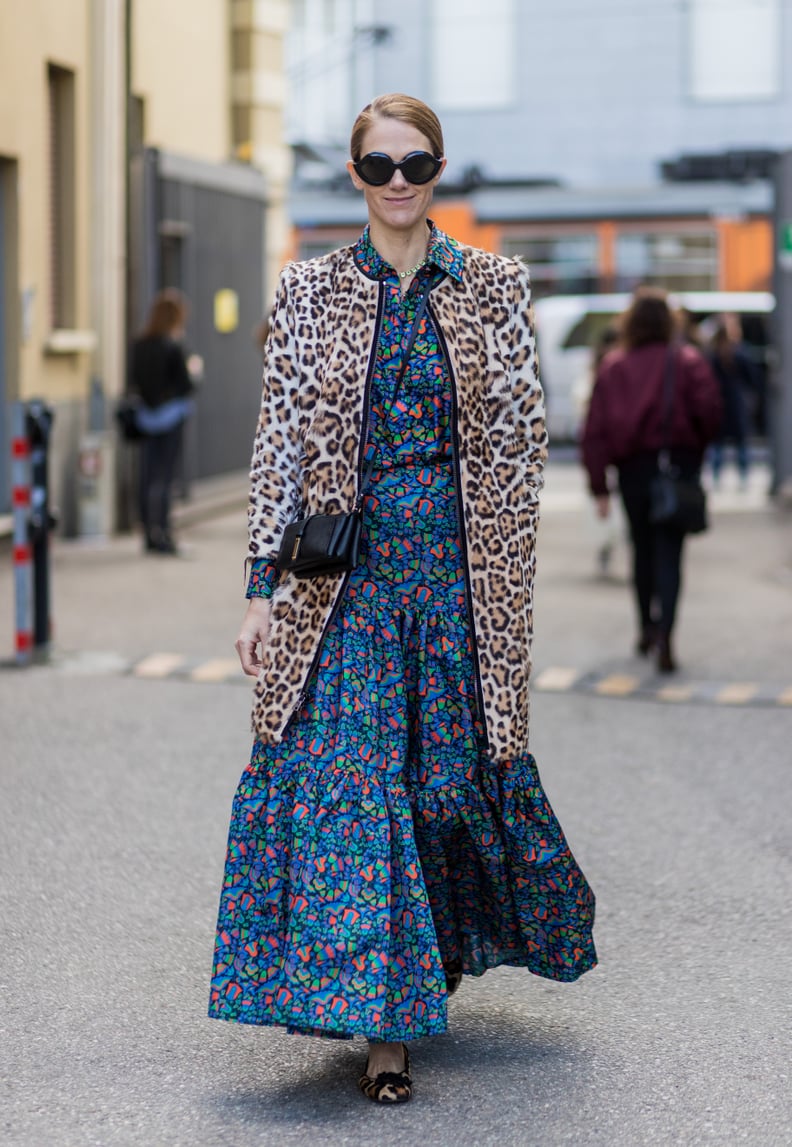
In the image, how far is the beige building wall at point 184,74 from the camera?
17.0 meters

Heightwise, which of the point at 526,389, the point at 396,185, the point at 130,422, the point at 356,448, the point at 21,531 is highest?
the point at 396,185

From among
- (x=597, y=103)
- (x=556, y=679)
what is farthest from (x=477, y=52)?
(x=556, y=679)

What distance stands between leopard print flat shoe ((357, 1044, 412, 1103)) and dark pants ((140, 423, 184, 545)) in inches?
400

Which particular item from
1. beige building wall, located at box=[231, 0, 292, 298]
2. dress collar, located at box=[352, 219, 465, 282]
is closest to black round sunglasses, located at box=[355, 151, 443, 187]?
dress collar, located at box=[352, 219, 465, 282]

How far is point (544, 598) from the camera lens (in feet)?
39.1

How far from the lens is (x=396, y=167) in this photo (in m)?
3.97

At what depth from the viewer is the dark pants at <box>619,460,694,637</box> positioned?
922 cm

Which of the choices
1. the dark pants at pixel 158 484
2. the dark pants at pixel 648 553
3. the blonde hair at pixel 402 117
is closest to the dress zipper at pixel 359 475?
the blonde hair at pixel 402 117

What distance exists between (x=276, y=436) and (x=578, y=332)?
22501 mm

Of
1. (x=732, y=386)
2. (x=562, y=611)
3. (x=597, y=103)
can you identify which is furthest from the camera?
(x=597, y=103)

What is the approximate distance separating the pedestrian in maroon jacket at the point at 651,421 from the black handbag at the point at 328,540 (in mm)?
5120

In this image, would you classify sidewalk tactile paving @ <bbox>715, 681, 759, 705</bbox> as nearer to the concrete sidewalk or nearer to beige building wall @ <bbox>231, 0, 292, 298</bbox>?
the concrete sidewalk

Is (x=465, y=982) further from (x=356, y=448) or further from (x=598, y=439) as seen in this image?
(x=598, y=439)

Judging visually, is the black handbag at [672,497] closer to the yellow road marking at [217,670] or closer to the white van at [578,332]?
the yellow road marking at [217,670]
